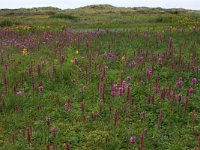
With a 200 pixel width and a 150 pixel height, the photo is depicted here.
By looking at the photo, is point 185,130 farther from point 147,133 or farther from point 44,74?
point 44,74

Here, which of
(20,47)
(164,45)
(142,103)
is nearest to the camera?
(142,103)

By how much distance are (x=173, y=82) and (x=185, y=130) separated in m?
2.51

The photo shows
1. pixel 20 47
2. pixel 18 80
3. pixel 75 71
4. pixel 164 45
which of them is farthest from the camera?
pixel 164 45

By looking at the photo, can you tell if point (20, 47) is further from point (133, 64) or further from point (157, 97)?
point (157, 97)

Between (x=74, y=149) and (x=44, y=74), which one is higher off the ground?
(x=44, y=74)

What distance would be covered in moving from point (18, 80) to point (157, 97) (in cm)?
334

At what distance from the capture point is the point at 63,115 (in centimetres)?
629

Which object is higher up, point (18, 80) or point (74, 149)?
point (18, 80)

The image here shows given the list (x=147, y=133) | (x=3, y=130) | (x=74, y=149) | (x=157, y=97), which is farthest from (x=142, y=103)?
(x=3, y=130)

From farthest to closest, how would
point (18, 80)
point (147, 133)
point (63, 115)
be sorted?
point (18, 80) < point (63, 115) < point (147, 133)

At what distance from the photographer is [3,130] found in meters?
5.72

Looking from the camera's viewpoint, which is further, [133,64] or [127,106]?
[133,64]

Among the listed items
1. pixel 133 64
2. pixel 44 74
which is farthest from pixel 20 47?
pixel 133 64

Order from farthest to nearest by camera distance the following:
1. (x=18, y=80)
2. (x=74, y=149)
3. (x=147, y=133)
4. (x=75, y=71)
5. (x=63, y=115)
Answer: (x=75, y=71)
(x=18, y=80)
(x=63, y=115)
(x=147, y=133)
(x=74, y=149)
